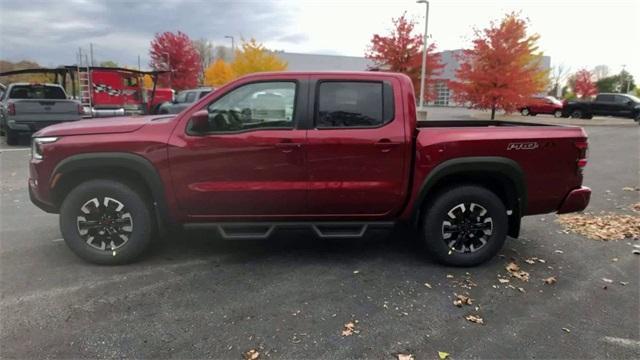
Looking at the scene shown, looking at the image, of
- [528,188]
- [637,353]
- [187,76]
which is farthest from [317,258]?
[187,76]

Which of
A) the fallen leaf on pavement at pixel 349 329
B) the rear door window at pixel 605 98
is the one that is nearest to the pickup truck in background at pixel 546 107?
the rear door window at pixel 605 98

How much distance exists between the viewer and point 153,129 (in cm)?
392

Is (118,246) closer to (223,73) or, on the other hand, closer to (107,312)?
(107,312)

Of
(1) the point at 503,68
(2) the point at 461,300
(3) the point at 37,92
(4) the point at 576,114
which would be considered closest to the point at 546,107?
(4) the point at 576,114

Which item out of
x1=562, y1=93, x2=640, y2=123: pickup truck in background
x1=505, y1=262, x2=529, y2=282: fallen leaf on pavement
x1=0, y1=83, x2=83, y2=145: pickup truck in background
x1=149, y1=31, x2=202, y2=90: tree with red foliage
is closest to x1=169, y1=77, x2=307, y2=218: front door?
x1=505, y1=262, x2=529, y2=282: fallen leaf on pavement

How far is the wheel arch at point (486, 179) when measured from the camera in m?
3.97

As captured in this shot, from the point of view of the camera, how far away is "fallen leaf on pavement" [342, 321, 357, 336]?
9.91 ft

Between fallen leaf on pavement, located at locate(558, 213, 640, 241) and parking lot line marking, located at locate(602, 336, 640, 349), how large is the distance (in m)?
2.50

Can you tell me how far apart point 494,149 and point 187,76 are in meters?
42.0

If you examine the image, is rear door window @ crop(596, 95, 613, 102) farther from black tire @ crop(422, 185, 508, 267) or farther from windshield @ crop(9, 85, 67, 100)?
windshield @ crop(9, 85, 67, 100)

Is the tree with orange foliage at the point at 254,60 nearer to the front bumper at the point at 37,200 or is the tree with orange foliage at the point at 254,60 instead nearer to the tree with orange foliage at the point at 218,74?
the tree with orange foliage at the point at 218,74

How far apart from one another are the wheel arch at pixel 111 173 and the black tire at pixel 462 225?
251cm

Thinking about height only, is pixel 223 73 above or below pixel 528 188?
above

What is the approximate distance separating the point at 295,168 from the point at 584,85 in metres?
58.9
